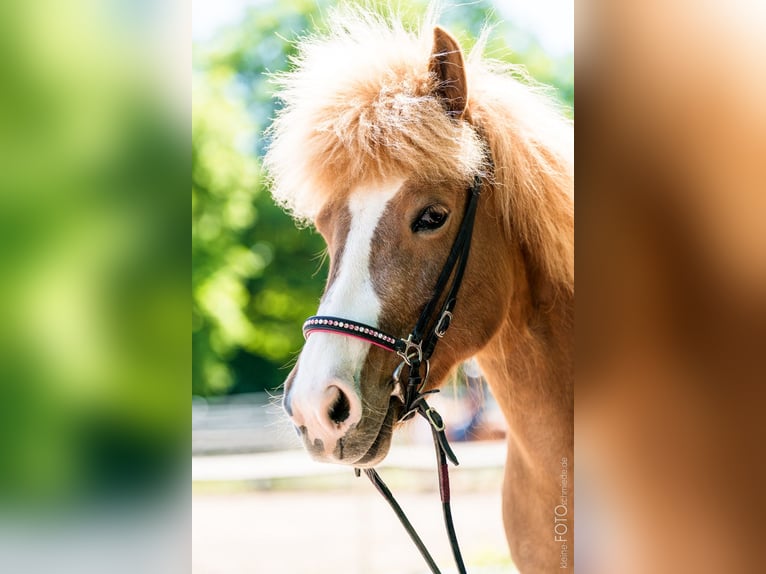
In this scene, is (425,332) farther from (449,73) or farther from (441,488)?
(449,73)

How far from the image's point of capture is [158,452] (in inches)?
37.7

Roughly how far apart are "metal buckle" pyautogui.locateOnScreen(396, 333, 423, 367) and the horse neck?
205 millimetres

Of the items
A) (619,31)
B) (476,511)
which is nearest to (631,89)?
(619,31)

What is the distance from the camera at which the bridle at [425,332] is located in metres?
1.06

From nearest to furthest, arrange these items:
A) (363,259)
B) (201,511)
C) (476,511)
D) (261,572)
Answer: (363,259) < (476,511) < (261,572) < (201,511)

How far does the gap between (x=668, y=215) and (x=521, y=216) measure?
26cm

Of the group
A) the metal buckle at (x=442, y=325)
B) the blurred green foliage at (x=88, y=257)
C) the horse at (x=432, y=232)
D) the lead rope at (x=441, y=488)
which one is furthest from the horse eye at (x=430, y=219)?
the blurred green foliage at (x=88, y=257)

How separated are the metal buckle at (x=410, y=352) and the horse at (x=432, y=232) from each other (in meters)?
0.02

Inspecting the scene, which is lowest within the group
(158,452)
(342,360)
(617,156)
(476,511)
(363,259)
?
(476,511)

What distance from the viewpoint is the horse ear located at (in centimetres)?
114

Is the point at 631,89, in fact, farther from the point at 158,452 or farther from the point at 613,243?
the point at 158,452

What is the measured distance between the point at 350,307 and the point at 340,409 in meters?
0.17

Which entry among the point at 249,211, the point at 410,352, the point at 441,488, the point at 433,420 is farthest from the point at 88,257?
the point at 249,211

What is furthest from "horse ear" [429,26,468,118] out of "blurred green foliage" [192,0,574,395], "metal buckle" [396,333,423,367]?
"metal buckle" [396,333,423,367]
